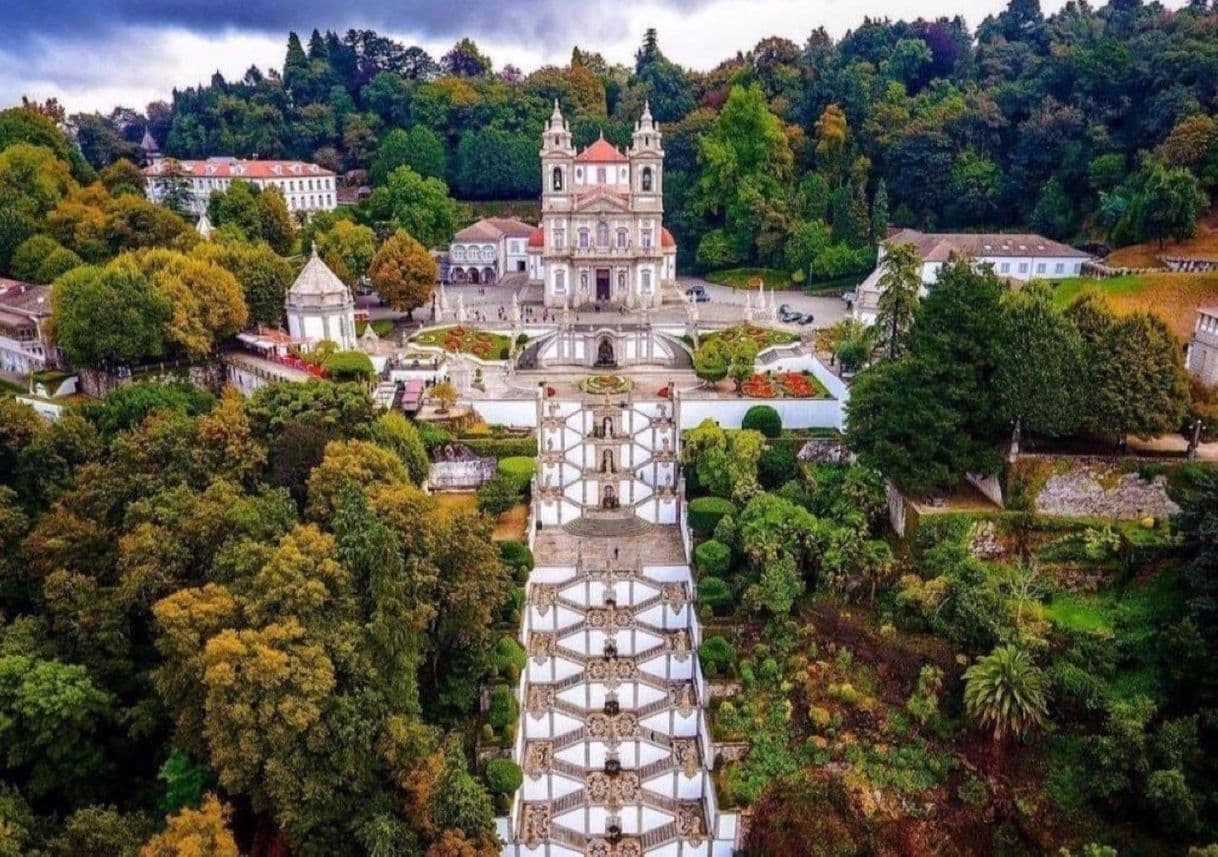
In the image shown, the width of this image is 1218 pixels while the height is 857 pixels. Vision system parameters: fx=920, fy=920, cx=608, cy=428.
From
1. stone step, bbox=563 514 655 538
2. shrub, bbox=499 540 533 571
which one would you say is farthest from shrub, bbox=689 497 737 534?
shrub, bbox=499 540 533 571

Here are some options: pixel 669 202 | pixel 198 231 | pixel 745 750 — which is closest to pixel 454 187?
pixel 669 202

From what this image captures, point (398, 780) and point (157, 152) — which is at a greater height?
point (157, 152)

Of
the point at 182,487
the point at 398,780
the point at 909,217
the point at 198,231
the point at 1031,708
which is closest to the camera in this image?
the point at 398,780

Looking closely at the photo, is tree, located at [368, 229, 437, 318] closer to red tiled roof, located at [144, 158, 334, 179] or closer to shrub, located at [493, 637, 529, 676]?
red tiled roof, located at [144, 158, 334, 179]

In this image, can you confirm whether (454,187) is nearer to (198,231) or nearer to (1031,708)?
(198,231)

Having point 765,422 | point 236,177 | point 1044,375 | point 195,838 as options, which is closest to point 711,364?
point 765,422

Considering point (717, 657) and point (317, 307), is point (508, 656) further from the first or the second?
point (317, 307)

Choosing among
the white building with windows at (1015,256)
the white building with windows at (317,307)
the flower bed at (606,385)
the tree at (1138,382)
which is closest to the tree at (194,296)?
the white building with windows at (317,307)
